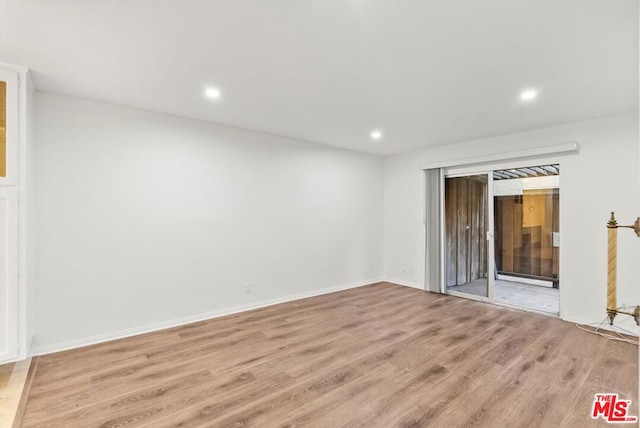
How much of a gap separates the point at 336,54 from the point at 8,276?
3.11 m

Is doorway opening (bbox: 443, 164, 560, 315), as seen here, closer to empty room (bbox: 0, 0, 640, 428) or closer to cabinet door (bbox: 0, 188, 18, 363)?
empty room (bbox: 0, 0, 640, 428)

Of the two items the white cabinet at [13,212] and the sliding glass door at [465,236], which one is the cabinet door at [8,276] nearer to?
the white cabinet at [13,212]

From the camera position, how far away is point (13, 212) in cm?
240

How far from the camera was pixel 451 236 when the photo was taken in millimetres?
5391

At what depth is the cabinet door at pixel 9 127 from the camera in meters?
2.37

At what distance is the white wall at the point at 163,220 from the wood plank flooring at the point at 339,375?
392mm

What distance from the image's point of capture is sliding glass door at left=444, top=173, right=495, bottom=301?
5004 millimetres

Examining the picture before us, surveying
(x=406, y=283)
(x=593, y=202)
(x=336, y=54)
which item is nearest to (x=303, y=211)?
(x=406, y=283)

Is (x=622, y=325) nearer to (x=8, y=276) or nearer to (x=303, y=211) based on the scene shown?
(x=303, y=211)

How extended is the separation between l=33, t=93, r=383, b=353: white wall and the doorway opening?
2225 millimetres

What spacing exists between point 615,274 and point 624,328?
2.13ft

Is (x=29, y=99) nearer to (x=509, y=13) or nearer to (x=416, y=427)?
(x=509, y=13)

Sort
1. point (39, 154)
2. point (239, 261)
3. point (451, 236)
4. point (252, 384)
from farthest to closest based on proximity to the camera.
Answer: point (451, 236)
point (239, 261)
point (39, 154)
point (252, 384)

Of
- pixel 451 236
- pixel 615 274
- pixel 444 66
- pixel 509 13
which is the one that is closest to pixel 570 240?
pixel 615 274
